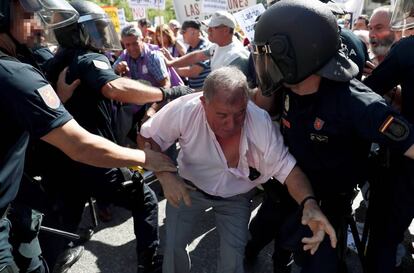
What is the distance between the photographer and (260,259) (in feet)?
10.0

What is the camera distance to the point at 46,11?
1899 millimetres

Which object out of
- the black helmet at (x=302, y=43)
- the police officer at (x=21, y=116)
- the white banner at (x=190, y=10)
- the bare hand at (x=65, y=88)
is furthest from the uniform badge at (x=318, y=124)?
the white banner at (x=190, y=10)

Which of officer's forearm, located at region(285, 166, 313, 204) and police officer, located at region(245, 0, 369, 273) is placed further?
police officer, located at region(245, 0, 369, 273)

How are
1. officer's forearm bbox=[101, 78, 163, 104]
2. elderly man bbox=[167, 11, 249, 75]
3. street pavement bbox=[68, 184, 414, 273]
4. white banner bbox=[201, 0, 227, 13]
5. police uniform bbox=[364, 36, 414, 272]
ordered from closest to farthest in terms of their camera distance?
police uniform bbox=[364, 36, 414, 272] → officer's forearm bbox=[101, 78, 163, 104] → street pavement bbox=[68, 184, 414, 273] → elderly man bbox=[167, 11, 249, 75] → white banner bbox=[201, 0, 227, 13]

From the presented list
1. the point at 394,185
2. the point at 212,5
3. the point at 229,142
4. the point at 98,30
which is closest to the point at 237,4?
the point at 212,5

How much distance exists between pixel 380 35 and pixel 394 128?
214 centimetres

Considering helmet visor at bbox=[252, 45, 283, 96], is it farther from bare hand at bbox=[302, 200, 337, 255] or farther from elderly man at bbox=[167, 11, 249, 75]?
elderly man at bbox=[167, 11, 249, 75]

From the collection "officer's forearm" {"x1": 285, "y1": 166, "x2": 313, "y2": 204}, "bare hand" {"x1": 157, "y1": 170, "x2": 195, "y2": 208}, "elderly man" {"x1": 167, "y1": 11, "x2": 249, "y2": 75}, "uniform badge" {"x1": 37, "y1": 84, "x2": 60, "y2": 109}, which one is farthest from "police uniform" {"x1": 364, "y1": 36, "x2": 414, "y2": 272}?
"elderly man" {"x1": 167, "y1": 11, "x2": 249, "y2": 75}

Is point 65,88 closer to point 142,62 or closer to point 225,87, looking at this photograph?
point 225,87

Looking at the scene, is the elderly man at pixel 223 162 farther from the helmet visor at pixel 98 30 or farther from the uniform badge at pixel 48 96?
the helmet visor at pixel 98 30

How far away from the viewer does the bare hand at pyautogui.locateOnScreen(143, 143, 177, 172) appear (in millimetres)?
2029

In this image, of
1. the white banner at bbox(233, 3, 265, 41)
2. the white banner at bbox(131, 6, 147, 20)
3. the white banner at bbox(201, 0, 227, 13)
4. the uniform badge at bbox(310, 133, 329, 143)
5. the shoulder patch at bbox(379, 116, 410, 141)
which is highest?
the shoulder patch at bbox(379, 116, 410, 141)

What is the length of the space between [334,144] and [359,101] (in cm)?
24

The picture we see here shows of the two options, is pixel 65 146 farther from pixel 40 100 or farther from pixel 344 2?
pixel 344 2
